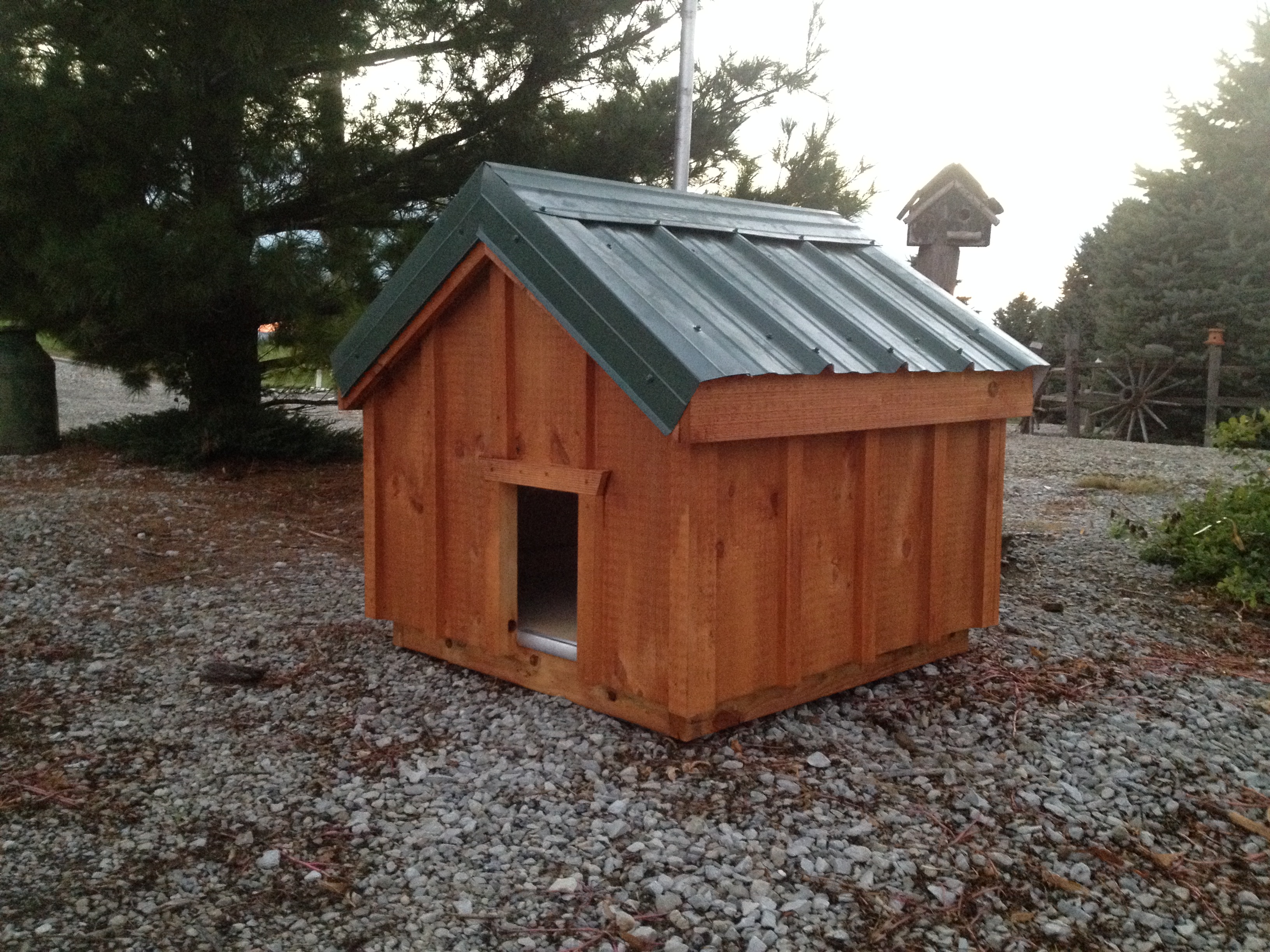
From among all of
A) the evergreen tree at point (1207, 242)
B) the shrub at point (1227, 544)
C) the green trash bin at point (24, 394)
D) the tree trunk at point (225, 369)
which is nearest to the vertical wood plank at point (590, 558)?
the shrub at point (1227, 544)

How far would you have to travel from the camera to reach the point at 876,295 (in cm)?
471

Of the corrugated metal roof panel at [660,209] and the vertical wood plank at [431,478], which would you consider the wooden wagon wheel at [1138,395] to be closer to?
the corrugated metal roof panel at [660,209]

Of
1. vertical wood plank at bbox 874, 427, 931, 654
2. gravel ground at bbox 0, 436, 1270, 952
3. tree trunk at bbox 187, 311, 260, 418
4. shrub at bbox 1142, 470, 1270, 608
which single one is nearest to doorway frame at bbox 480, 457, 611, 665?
gravel ground at bbox 0, 436, 1270, 952

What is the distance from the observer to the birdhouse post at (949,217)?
708cm

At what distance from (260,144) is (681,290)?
545 cm

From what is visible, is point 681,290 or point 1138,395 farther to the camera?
point 1138,395

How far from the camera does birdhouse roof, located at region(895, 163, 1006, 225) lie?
7055 mm

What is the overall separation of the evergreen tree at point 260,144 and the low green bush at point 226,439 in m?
0.23

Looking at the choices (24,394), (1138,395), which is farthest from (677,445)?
(1138,395)

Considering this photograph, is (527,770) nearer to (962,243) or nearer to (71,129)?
(962,243)

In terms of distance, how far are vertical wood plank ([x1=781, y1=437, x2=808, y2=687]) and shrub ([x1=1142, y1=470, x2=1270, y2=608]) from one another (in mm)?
3142

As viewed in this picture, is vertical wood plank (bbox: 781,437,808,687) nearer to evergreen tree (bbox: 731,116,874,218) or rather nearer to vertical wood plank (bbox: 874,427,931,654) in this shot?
vertical wood plank (bbox: 874,427,931,654)

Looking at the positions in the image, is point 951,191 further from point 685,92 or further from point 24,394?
point 24,394

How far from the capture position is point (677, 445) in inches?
144
